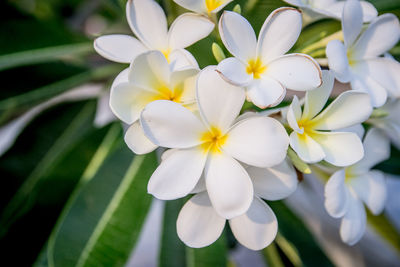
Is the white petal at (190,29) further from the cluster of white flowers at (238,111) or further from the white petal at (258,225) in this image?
the white petal at (258,225)

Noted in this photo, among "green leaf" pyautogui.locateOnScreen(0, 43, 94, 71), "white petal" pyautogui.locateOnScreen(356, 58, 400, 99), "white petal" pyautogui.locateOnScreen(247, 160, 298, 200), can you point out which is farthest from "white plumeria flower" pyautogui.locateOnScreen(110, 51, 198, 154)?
"green leaf" pyautogui.locateOnScreen(0, 43, 94, 71)

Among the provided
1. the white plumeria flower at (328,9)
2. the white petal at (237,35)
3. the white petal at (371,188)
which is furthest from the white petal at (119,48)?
the white petal at (371,188)

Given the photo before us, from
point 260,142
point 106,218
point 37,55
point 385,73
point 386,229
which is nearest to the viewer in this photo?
point 260,142

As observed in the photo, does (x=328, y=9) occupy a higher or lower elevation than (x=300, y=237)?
higher

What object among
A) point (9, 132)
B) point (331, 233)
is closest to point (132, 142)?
point (331, 233)

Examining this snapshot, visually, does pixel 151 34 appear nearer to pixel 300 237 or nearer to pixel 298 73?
pixel 298 73

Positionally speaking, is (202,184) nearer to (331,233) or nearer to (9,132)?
(331,233)

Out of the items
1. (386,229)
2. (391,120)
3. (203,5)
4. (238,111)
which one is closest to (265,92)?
(238,111)
